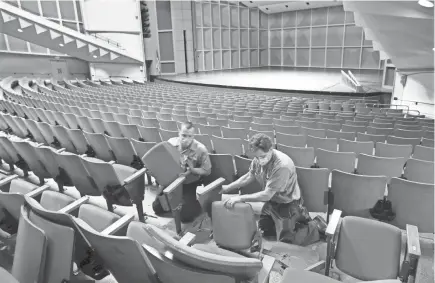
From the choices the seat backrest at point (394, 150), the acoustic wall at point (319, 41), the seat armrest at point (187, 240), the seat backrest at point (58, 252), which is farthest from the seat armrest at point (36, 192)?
the acoustic wall at point (319, 41)

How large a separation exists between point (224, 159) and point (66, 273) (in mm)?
1584

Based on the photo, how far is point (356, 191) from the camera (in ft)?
7.17

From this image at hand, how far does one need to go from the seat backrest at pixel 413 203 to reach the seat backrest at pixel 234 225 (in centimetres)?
109

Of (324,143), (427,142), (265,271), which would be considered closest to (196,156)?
(265,271)

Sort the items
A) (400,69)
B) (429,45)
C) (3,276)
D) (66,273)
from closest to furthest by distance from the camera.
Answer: (3,276)
(66,273)
(429,45)
(400,69)

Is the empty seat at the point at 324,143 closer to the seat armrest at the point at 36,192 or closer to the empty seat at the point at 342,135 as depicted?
the empty seat at the point at 342,135

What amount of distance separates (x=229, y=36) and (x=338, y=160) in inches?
630

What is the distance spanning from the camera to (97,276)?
1.57 meters

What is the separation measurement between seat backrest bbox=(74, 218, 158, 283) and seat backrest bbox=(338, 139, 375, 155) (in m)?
2.91

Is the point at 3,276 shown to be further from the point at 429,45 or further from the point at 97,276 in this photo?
the point at 429,45

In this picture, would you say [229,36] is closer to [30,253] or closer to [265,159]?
[265,159]

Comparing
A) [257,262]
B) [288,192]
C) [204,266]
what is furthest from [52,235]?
[288,192]

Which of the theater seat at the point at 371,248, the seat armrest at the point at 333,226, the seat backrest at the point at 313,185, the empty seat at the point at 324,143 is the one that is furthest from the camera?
the empty seat at the point at 324,143

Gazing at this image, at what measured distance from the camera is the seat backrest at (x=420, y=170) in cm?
258
